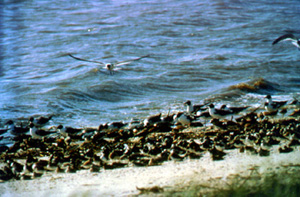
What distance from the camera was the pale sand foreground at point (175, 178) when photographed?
213 inches

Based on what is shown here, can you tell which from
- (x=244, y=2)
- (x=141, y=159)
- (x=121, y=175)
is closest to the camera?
(x=121, y=175)

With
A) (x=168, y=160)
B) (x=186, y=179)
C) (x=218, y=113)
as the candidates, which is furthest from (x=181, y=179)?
(x=218, y=113)

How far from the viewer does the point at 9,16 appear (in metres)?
24.3

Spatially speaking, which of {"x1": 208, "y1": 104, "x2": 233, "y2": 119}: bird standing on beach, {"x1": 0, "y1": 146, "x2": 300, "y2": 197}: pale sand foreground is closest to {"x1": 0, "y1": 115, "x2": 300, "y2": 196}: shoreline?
{"x1": 0, "y1": 146, "x2": 300, "y2": 197}: pale sand foreground

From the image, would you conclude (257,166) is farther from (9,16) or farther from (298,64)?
(9,16)

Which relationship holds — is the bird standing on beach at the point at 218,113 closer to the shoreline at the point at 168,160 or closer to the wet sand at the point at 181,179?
the shoreline at the point at 168,160

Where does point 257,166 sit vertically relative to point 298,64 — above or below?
above

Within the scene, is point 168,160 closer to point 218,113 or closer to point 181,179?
point 181,179

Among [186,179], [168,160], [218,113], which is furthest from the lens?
[218,113]

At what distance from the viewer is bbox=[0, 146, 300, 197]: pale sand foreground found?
541 cm

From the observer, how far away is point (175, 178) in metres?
5.77

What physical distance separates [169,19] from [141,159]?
17.6 m

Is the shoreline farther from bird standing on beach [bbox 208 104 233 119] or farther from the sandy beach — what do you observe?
bird standing on beach [bbox 208 104 233 119]

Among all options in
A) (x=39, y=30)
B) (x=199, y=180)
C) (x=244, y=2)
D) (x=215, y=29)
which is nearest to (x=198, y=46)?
(x=215, y=29)
